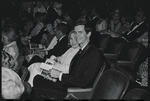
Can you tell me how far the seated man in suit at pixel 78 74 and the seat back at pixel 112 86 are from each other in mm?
488

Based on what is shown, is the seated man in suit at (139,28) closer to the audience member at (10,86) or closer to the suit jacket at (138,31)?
the suit jacket at (138,31)

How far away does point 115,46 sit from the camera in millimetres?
5066

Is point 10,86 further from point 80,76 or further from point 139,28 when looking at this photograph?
point 139,28

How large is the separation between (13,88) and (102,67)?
4.54 feet

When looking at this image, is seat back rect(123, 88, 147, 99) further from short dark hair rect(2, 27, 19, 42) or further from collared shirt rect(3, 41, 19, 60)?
short dark hair rect(2, 27, 19, 42)

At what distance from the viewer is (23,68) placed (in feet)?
9.61

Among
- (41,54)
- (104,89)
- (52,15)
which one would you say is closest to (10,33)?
(41,54)

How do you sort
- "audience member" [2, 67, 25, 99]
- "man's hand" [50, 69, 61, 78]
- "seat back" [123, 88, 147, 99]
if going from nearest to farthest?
1. "audience member" [2, 67, 25, 99]
2. "seat back" [123, 88, 147, 99]
3. "man's hand" [50, 69, 61, 78]

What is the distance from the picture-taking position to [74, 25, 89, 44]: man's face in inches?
137

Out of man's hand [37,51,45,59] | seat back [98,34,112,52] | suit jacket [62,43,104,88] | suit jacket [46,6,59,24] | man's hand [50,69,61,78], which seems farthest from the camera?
suit jacket [46,6,59,24]

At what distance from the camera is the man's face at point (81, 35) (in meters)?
3.47

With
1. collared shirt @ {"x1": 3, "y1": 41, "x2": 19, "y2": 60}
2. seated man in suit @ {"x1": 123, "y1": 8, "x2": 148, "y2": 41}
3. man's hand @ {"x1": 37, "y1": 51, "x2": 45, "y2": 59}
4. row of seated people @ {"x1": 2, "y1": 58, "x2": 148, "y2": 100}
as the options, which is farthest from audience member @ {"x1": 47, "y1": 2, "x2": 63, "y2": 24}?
row of seated people @ {"x1": 2, "y1": 58, "x2": 148, "y2": 100}

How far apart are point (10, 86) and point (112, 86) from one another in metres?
0.91

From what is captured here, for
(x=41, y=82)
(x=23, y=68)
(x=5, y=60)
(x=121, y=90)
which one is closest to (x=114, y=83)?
(x=121, y=90)
